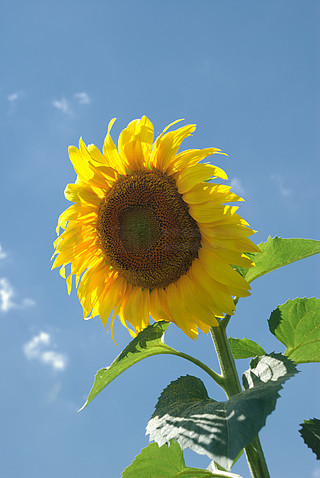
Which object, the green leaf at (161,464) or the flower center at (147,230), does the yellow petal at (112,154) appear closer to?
the flower center at (147,230)

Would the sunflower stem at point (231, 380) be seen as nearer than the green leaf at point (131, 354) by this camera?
Yes

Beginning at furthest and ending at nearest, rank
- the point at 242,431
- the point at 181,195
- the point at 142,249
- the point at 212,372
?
the point at 142,249 < the point at 181,195 < the point at 212,372 < the point at 242,431

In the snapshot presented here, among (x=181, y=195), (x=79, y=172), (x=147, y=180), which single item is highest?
(x=79, y=172)

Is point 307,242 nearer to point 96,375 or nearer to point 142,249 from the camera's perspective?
Result: point 142,249

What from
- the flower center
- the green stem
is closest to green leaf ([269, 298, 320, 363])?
the green stem

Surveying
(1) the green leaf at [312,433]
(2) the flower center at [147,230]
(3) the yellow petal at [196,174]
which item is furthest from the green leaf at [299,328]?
(3) the yellow petal at [196,174]

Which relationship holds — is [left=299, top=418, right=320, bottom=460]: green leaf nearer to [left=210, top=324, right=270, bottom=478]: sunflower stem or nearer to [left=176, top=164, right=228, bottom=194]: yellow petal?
Result: [left=210, top=324, right=270, bottom=478]: sunflower stem

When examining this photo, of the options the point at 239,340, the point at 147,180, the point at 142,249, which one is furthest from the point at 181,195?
the point at 239,340
